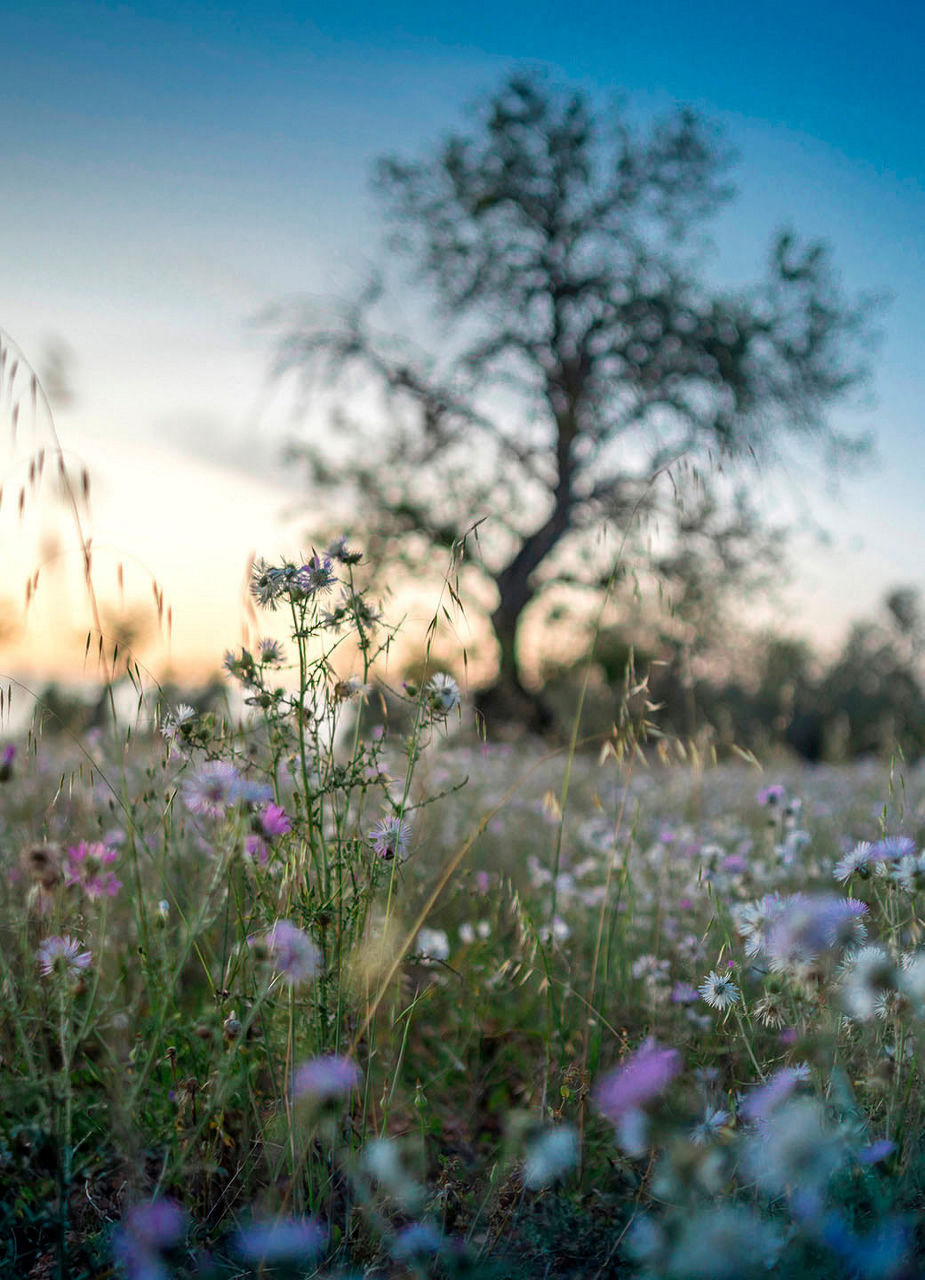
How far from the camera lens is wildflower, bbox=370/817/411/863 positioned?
64.5 inches

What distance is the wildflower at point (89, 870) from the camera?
187cm

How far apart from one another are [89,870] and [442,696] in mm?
862

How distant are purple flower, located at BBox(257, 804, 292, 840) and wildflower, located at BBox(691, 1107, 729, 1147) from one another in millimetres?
811

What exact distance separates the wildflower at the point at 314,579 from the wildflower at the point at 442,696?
0.92ft

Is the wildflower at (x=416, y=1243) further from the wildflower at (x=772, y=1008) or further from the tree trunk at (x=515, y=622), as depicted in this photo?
the tree trunk at (x=515, y=622)

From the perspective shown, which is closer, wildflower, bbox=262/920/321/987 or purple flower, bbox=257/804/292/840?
wildflower, bbox=262/920/321/987

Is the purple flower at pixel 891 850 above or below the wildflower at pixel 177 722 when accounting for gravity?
above

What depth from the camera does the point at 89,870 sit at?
76.0 inches

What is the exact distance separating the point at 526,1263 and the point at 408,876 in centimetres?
106

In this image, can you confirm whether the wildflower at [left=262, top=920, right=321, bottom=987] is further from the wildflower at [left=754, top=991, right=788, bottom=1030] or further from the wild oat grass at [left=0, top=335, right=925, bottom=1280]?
the wildflower at [left=754, top=991, right=788, bottom=1030]

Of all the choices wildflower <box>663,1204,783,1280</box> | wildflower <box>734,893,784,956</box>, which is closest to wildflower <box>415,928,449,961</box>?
wildflower <box>734,893,784,956</box>

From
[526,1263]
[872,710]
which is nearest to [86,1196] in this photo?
[526,1263]

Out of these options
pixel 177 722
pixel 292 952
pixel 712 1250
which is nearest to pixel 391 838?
pixel 292 952

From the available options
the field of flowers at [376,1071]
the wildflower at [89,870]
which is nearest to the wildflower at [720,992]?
the field of flowers at [376,1071]
